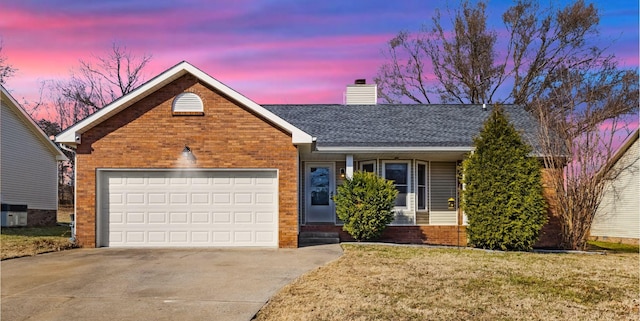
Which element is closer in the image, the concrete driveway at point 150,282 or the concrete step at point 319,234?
the concrete driveway at point 150,282

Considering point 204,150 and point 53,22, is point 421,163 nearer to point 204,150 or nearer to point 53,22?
point 204,150

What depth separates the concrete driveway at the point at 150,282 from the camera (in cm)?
798

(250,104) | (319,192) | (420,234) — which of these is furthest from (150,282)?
(420,234)

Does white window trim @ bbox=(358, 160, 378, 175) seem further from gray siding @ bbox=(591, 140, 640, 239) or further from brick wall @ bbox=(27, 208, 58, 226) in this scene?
brick wall @ bbox=(27, 208, 58, 226)

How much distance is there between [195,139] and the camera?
14484 mm

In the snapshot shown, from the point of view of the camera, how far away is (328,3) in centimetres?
1389

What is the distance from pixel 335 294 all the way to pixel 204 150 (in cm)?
712

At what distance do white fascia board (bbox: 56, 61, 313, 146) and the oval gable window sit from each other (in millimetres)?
516

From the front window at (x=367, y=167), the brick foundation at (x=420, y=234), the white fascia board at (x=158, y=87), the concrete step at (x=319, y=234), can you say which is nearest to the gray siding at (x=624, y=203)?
the brick foundation at (x=420, y=234)

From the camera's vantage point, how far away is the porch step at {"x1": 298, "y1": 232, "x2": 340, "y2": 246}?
51.9 feet

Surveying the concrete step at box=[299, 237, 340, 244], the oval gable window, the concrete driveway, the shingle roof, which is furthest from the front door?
the oval gable window

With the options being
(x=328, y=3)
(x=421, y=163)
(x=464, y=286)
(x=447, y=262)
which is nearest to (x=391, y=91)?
(x=421, y=163)

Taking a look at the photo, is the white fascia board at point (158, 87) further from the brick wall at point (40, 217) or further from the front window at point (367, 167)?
the brick wall at point (40, 217)

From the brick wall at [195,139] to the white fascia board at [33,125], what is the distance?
30.9ft
